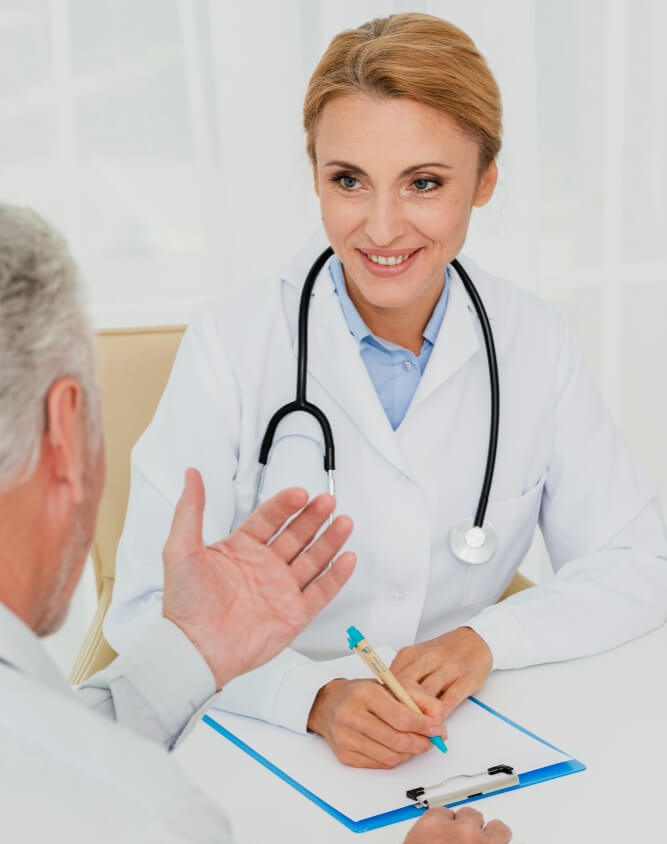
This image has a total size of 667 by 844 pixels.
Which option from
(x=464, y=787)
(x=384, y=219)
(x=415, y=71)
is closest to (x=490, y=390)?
(x=384, y=219)

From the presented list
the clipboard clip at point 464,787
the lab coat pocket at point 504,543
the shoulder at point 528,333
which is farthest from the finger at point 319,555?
the shoulder at point 528,333

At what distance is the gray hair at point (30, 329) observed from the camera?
686mm

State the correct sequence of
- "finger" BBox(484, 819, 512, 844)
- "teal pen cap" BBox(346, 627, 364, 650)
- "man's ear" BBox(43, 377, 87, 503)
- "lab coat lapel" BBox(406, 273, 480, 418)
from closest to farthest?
1. "man's ear" BBox(43, 377, 87, 503)
2. "finger" BBox(484, 819, 512, 844)
3. "teal pen cap" BBox(346, 627, 364, 650)
4. "lab coat lapel" BBox(406, 273, 480, 418)

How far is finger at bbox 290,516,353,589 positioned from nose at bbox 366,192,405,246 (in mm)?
487

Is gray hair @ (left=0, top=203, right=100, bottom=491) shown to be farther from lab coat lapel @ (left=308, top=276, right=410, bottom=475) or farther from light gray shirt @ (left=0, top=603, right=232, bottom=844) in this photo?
lab coat lapel @ (left=308, top=276, right=410, bottom=475)

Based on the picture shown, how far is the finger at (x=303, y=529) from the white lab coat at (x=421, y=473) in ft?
0.91

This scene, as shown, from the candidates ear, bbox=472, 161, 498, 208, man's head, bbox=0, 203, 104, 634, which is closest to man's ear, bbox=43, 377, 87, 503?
man's head, bbox=0, 203, 104, 634

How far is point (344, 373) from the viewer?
4.98 ft

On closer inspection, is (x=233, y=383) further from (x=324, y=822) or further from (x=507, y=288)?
(x=324, y=822)

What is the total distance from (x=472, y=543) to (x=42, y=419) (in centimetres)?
88

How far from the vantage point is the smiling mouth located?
59.6 inches

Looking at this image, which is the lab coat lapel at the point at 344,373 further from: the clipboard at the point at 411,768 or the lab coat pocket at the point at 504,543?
the clipboard at the point at 411,768

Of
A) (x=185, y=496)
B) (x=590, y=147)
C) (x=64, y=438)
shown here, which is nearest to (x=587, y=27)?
(x=590, y=147)

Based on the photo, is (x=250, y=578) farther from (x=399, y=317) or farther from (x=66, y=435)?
(x=399, y=317)
